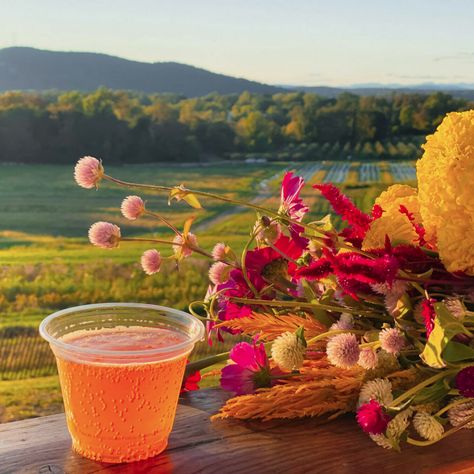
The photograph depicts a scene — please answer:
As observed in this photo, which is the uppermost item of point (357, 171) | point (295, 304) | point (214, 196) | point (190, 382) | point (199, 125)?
point (214, 196)

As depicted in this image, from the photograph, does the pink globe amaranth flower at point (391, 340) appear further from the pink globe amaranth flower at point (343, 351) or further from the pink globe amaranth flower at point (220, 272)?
the pink globe amaranth flower at point (220, 272)

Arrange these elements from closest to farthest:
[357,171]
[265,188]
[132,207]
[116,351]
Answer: [116,351]
[132,207]
[357,171]
[265,188]

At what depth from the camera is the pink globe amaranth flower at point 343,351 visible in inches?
26.2

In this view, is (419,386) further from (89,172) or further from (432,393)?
(89,172)

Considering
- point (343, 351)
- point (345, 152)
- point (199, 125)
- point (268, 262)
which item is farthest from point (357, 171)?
point (343, 351)

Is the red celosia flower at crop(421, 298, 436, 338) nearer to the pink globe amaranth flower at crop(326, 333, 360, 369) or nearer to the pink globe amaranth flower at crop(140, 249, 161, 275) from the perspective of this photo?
the pink globe amaranth flower at crop(326, 333, 360, 369)

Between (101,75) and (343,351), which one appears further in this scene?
(101,75)

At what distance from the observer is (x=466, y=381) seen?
0.65m

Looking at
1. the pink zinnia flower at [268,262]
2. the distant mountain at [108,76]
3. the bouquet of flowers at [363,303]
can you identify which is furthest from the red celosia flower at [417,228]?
the distant mountain at [108,76]

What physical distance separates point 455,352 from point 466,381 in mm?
45

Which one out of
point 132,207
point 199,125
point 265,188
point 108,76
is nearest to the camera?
point 132,207

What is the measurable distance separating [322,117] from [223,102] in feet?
4.28

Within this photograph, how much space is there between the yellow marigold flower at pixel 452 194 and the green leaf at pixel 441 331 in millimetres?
59

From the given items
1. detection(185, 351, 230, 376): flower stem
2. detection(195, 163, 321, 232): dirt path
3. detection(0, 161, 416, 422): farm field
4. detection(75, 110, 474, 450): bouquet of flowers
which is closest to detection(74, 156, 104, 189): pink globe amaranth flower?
detection(75, 110, 474, 450): bouquet of flowers
